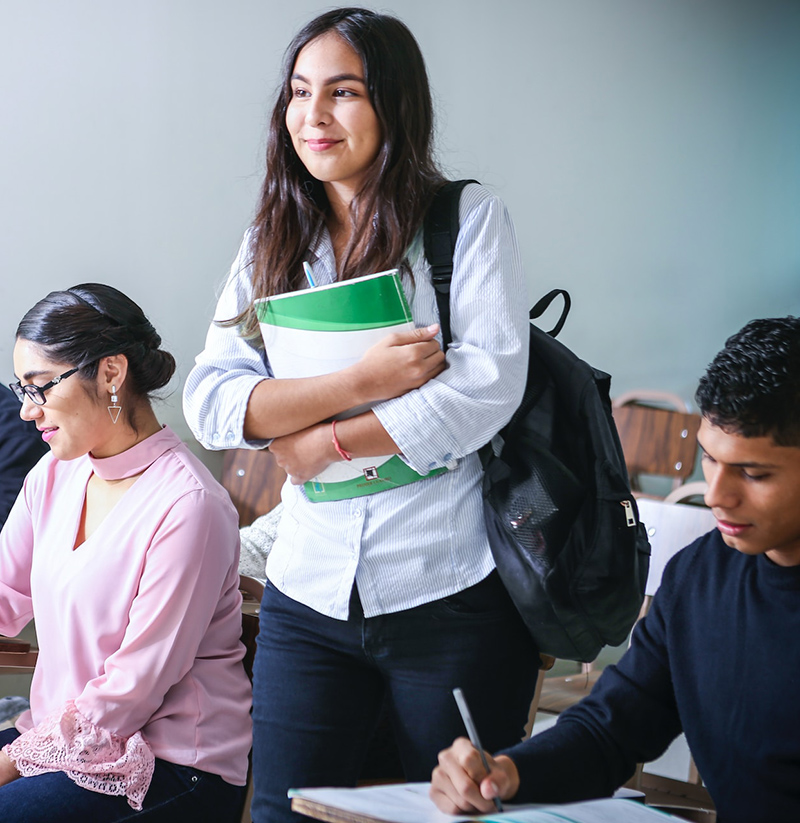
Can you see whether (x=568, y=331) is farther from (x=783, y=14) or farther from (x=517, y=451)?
(x=517, y=451)

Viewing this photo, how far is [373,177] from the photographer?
1.25 metres

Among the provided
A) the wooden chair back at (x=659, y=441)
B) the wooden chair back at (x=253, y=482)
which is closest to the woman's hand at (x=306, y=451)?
the wooden chair back at (x=253, y=482)

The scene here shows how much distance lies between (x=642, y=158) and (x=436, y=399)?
3413 millimetres

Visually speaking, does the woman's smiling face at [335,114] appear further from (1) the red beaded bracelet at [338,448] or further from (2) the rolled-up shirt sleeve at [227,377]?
(1) the red beaded bracelet at [338,448]

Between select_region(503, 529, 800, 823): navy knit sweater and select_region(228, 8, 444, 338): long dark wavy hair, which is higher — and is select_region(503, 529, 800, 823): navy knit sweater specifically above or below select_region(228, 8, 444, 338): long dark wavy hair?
below

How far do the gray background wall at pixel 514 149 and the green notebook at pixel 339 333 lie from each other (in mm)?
1660

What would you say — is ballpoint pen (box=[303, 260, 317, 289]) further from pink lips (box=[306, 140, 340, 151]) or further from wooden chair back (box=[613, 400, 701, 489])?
wooden chair back (box=[613, 400, 701, 489])

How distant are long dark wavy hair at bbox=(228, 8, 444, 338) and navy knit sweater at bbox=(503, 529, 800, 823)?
0.55 m

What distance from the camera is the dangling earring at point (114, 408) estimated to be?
1.67 m

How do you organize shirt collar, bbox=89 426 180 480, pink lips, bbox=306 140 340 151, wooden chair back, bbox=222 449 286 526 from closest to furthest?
pink lips, bbox=306 140 340 151, shirt collar, bbox=89 426 180 480, wooden chair back, bbox=222 449 286 526

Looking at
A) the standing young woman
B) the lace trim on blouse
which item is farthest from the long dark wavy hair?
the lace trim on blouse

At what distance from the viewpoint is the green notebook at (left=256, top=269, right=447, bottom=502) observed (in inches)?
45.7

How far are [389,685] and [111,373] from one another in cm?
81

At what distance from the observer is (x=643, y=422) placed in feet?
12.7
